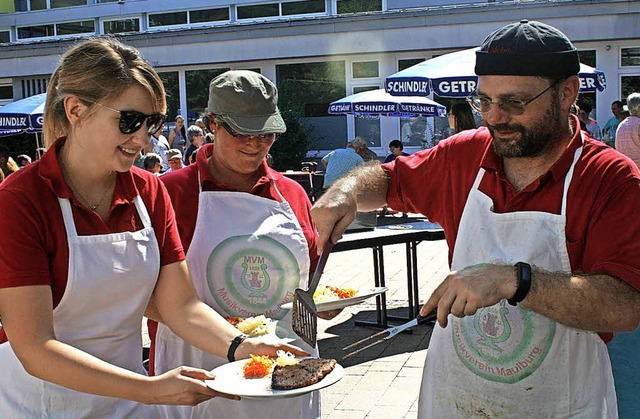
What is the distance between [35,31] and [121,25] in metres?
3.47

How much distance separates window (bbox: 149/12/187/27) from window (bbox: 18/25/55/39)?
4.19 meters

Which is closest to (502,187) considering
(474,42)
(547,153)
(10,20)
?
(547,153)

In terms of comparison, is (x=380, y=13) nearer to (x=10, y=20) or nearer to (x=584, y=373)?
(x=10, y=20)

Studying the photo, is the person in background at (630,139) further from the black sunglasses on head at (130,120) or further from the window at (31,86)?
the window at (31,86)

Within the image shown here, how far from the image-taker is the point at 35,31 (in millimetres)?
27766

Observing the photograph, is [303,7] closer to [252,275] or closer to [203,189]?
[203,189]

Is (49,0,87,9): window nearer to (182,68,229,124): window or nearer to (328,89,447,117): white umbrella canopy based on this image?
(182,68,229,124): window

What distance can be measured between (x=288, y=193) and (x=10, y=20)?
27.3 meters

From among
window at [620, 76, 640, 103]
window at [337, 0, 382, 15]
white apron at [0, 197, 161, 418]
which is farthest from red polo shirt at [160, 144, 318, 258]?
window at [337, 0, 382, 15]

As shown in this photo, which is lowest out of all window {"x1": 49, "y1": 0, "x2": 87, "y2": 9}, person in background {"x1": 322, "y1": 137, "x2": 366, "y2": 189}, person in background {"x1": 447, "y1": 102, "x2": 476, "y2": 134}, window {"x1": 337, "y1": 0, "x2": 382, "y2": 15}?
person in background {"x1": 322, "y1": 137, "x2": 366, "y2": 189}

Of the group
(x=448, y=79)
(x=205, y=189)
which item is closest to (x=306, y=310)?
(x=205, y=189)

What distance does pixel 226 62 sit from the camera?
70.3 feet

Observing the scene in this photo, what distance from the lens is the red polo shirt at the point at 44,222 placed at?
2.12 m

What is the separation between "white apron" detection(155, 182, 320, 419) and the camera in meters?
2.98
